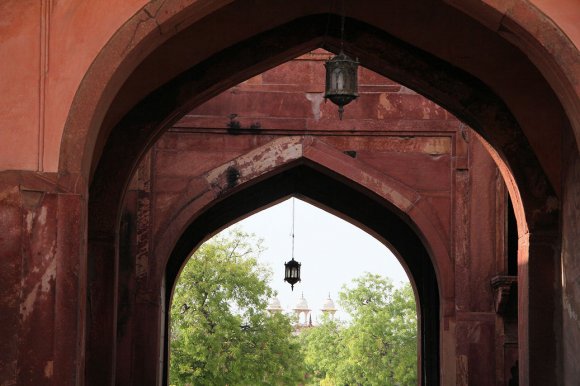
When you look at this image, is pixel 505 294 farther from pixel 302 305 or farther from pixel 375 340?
pixel 302 305

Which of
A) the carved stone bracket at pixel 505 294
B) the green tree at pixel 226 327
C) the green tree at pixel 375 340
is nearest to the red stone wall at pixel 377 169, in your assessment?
the carved stone bracket at pixel 505 294

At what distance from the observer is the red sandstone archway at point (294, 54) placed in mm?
9625

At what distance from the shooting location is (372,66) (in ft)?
33.9

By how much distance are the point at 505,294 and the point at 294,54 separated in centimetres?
382

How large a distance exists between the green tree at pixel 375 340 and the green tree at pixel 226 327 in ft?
27.9

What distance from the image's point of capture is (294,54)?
10398 millimetres

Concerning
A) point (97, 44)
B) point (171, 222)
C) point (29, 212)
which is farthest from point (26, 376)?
point (171, 222)

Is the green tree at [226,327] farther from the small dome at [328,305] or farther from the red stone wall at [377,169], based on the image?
the small dome at [328,305]

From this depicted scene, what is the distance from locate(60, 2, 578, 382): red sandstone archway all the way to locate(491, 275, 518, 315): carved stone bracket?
3157mm

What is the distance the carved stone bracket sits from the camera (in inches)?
513

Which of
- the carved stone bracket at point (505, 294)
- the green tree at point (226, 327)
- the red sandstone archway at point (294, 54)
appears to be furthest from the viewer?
the green tree at point (226, 327)

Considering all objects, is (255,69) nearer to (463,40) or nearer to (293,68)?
(463,40)

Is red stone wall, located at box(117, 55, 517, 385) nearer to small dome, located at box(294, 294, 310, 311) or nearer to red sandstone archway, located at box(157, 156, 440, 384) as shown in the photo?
red sandstone archway, located at box(157, 156, 440, 384)

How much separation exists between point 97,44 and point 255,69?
108 inches
